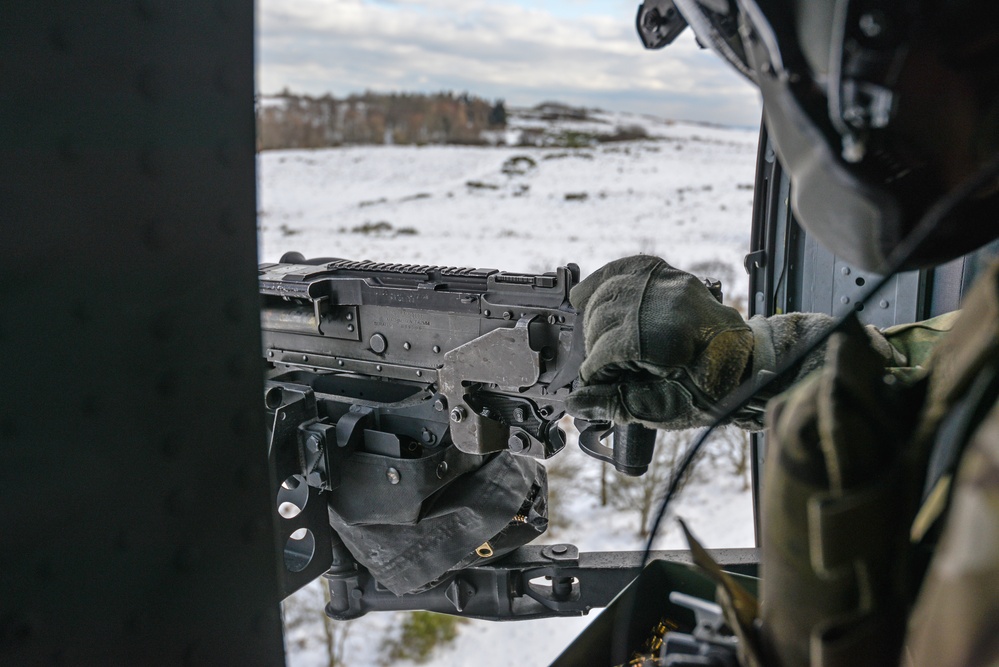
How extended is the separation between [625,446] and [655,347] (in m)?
0.80

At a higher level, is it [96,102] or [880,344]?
[96,102]

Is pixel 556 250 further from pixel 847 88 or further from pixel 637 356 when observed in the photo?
pixel 847 88

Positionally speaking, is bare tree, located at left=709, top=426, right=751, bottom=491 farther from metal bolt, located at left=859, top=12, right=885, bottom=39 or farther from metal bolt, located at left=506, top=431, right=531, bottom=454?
metal bolt, located at left=859, top=12, right=885, bottom=39

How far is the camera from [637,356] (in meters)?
1.89

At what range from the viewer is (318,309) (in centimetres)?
317

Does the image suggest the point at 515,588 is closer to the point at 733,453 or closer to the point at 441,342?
the point at 441,342

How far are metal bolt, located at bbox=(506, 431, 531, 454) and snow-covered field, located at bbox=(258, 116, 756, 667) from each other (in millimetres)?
3367

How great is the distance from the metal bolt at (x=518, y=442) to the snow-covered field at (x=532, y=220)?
3.37 m

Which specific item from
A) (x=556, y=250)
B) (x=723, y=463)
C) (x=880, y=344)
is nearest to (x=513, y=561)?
(x=880, y=344)

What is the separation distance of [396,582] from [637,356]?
6.43 feet

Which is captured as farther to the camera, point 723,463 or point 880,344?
point 723,463

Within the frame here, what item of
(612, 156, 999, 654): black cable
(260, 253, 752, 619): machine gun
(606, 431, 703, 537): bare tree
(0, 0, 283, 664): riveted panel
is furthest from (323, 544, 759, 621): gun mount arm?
(606, 431, 703, 537): bare tree

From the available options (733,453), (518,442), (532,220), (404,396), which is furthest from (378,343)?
(532,220)

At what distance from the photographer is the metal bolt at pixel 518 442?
9.53ft
